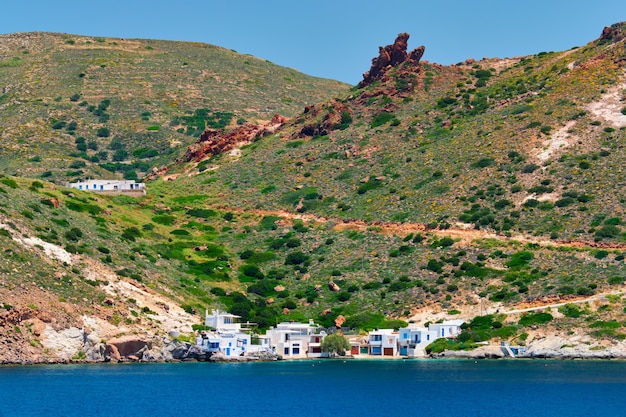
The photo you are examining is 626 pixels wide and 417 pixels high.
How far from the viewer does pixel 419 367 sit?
10794 cm

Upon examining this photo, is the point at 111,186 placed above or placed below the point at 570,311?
above

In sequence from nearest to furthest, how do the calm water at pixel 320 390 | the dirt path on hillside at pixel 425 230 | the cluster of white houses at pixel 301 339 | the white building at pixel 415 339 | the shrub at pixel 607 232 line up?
the calm water at pixel 320 390, the cluster of white houses at pixel 301 339, the white building at pixel 415 339, the shrub at pixel 607 232, the dirt path on hillside at pixel 425 230

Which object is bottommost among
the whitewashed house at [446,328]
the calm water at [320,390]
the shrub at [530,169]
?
the calm water at [320,390]

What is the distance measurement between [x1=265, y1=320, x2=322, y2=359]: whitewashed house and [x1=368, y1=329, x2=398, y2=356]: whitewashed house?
19.8 ft

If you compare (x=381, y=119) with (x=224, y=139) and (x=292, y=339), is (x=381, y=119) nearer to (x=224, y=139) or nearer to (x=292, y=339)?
(x=224, y=139)

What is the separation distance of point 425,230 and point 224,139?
6175 centimetres

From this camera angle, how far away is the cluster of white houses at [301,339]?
11438cm

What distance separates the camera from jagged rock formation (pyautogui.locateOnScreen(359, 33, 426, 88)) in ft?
612

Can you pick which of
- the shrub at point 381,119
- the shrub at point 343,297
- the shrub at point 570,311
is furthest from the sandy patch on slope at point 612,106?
the shrub at point 343,297

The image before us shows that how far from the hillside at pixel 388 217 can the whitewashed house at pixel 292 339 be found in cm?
495

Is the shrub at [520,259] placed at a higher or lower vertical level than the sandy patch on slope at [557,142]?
lower

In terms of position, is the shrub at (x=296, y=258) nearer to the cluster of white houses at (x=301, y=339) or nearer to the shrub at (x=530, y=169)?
the cluster of white houses at (x=301, y=339)

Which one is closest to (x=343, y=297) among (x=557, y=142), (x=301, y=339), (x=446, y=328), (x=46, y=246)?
(x=301, y=339)

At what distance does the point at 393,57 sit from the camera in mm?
190000
